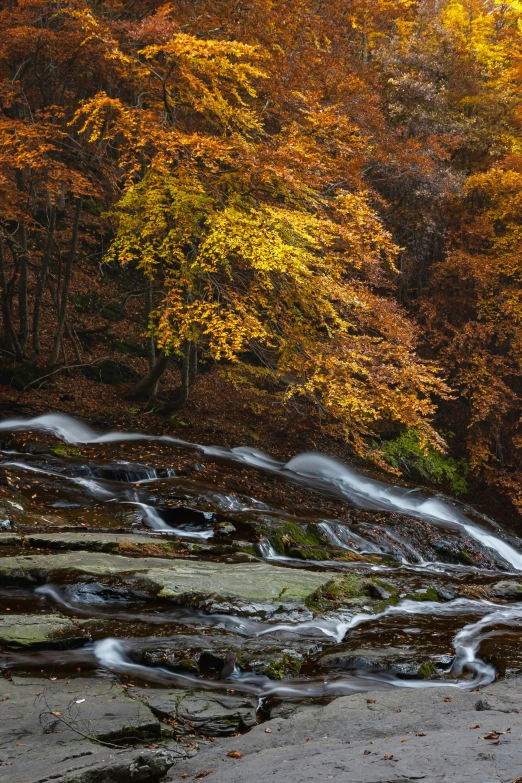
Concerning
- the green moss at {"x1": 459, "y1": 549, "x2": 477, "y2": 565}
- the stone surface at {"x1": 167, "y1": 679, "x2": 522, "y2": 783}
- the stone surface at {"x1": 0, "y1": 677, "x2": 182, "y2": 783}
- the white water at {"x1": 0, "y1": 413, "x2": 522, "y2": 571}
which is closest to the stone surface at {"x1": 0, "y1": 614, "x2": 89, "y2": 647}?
the stone surface at {"x1": 0, "y1": 677, "x2": 182, "y2": 783}

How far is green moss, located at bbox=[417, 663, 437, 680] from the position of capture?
17.3 ft

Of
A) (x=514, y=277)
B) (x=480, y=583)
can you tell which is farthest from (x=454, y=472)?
(x=480, y=583)

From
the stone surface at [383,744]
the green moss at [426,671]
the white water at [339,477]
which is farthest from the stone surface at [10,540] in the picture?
the white water at [339,477]

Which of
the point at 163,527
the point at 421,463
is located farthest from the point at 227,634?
the point at 421,463

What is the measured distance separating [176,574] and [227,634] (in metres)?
1.02

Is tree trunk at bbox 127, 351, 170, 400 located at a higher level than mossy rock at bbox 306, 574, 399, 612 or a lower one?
higher

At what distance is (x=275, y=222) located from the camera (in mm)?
10414

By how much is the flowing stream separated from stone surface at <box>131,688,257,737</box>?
239 millimetres

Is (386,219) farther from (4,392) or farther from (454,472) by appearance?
(4,392)

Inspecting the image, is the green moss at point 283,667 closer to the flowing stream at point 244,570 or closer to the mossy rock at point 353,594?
the flowing stream at point 244,570

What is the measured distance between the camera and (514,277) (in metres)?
17.9

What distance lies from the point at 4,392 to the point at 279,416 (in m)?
5.87

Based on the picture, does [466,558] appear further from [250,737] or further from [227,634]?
[250,737]

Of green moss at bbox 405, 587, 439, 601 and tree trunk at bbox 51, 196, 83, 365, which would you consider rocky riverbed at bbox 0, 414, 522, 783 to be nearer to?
green moss at bbox 405, 587, 439, 601
